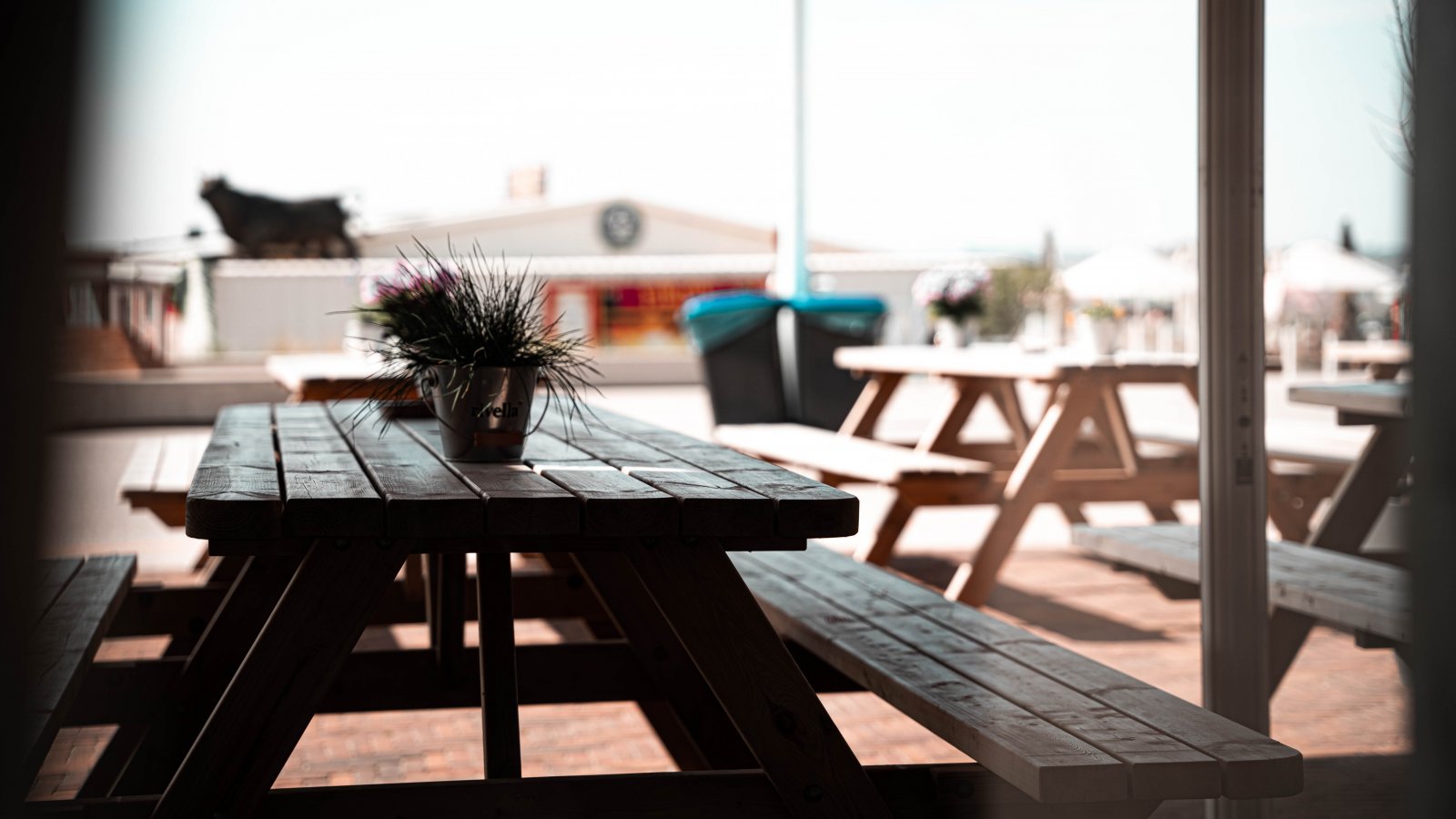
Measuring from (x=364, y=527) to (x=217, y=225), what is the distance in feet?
61.6

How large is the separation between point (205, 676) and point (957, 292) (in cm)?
363

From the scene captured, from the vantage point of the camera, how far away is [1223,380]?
1818 millimetres

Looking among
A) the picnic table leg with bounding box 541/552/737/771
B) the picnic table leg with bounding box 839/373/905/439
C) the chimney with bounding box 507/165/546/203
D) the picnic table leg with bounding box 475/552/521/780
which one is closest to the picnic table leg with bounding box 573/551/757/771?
the picnic table leg with bounding box 541/552/737/771

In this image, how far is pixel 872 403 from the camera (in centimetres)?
543

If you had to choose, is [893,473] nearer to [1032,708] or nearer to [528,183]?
[1032,708]

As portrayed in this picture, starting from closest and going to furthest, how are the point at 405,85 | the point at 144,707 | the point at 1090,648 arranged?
the point at 144,707 → the point at 1090,648 → the point at 405,85

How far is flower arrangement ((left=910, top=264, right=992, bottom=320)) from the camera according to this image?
523 cm

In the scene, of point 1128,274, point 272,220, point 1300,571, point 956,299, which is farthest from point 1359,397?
point 272,220

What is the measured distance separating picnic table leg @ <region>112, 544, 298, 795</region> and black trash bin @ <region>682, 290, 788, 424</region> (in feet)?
12.0

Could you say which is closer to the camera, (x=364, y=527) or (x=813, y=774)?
(x=364, y=527)

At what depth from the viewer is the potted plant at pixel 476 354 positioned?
165 cm

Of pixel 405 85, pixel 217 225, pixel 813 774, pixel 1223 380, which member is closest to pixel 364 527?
pixel 813 774

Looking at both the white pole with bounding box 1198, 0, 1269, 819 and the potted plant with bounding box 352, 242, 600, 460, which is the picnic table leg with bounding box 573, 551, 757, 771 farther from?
the white pole with bounding box 1198, 0, 1269, 819

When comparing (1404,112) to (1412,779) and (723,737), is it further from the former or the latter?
(723,737)
